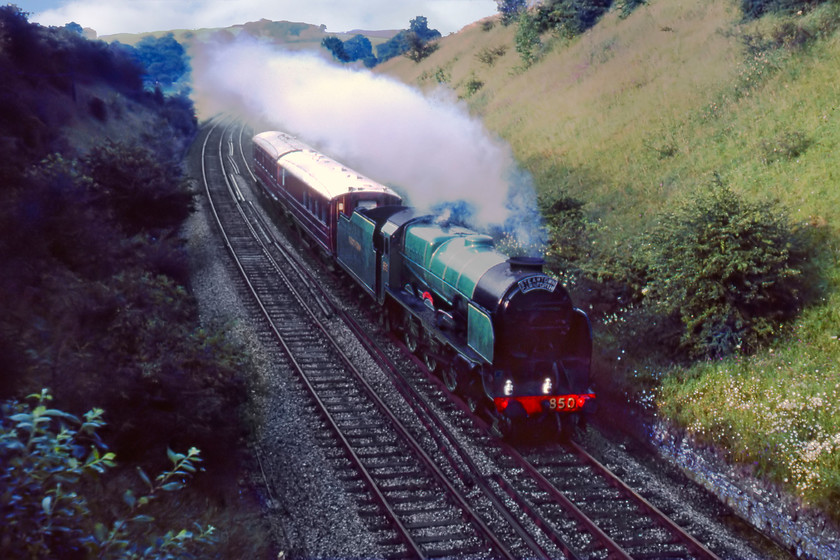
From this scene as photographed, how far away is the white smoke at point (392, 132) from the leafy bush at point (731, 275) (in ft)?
21.0

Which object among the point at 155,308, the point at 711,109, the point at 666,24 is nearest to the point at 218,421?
the point at 155,308

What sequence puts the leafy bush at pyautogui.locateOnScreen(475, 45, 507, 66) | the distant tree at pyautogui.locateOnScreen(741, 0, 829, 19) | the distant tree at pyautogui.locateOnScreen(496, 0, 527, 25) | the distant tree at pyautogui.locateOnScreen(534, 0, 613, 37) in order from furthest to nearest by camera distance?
the distant tree at pyautogui.locateOnScreen(496, 0, 527, 25) < the leafy bush at pyautogui.locateOnScreen(475, 45, 507, 66) < the distant tree at pyautogui.locateOnScreen(534, 0, 613, 37) < the distant tree at pyautogui.locateOnScreen(741, 0, 829, 19)

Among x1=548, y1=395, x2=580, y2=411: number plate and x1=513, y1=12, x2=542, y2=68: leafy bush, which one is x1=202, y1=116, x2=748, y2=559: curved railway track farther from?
x1=513, y1=12, x2=542, y2=68: leafy bush

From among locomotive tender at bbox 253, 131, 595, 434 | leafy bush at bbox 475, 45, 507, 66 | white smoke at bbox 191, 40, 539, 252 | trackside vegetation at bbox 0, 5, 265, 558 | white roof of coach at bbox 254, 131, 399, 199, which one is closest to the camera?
trackside vegetation at bbox 0, 5, 265, 558

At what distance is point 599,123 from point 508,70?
1464 centimetres

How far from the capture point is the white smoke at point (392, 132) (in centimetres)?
1928

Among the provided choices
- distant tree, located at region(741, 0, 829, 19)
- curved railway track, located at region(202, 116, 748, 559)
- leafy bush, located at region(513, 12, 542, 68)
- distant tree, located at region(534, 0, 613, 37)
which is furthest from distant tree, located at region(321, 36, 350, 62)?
curved railway track, located at region(202, 116, 748, 559)

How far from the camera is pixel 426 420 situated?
11523 mm

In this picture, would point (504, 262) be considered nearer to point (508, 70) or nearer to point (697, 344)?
point (697, 344)

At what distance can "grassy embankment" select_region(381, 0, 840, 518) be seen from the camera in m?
10.1

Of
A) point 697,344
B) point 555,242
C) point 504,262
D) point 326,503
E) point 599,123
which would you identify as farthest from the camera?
point 599,123

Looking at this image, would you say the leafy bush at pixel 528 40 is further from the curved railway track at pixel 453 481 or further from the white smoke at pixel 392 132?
the curved railway track at pixel 453 481

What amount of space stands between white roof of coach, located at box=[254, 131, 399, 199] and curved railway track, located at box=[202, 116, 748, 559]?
14.1ft

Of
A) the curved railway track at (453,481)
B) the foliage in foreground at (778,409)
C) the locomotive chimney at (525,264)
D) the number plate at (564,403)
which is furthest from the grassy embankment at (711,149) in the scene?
the locomotive chimney at (525,264)
